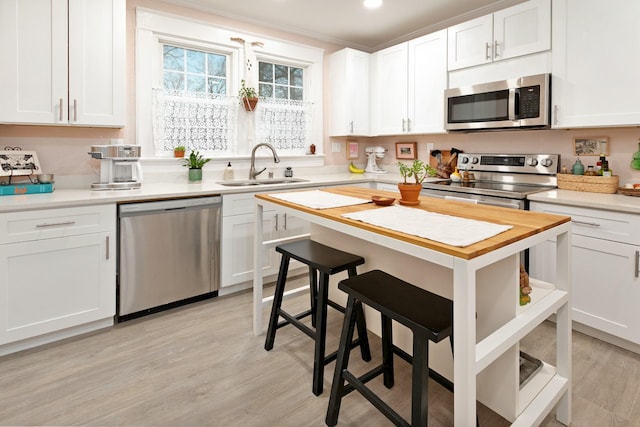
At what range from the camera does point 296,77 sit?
404 centimetres

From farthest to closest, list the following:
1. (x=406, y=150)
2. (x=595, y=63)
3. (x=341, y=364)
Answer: (x=406, y=150), (x=595, y=63), (x=341, y=364)

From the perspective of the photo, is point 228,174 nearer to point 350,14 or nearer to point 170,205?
point 170,205

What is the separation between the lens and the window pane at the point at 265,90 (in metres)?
3.75

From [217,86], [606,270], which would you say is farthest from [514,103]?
[217,86]

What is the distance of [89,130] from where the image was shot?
9.09ft

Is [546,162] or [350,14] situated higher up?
[350,14]

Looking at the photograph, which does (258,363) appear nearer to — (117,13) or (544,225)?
(544,225)

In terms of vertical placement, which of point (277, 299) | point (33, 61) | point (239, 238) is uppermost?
point (33, 61)

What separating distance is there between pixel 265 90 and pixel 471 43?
1992 millimetres

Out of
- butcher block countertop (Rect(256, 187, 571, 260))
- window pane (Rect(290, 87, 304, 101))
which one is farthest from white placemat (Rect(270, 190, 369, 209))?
window pane (Rect(290, 87, 304, 101))

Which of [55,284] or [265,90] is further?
[265,90]

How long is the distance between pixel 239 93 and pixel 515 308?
3.05 metres

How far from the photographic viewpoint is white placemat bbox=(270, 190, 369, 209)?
6.12 ft

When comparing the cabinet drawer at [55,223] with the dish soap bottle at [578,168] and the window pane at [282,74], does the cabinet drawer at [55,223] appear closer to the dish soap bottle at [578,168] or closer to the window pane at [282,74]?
the window pane at [282,74]
